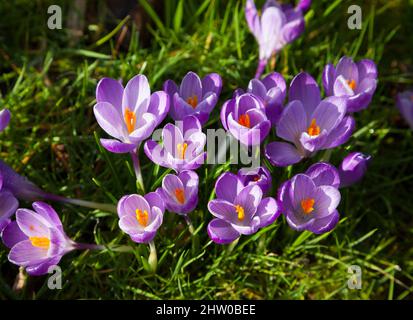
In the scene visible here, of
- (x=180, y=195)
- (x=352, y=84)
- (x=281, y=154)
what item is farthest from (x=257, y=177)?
(x=352, y=84)

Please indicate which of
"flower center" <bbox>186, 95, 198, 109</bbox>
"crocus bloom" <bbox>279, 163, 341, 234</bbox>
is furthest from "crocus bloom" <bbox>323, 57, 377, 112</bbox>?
"flower center" <bbox>186, 95, 198, 109</bbox>

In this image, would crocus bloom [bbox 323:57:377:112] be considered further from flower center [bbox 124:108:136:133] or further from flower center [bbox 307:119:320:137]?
flower center [bbox 124:108:136:133]

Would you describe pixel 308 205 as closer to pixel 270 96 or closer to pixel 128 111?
pixel 270 96

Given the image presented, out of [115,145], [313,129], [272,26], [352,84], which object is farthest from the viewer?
[272,26]

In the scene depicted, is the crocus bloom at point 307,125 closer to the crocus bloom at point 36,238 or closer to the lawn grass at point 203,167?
the lawn grass at point 203,167

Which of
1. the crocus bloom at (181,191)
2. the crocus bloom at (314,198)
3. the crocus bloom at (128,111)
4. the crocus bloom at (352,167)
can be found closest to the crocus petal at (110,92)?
the crocus bloom at (128,111)
